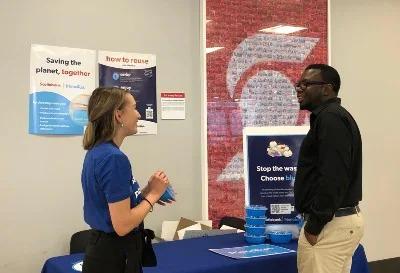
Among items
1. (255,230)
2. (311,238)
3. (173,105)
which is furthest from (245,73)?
Result: (311,238)

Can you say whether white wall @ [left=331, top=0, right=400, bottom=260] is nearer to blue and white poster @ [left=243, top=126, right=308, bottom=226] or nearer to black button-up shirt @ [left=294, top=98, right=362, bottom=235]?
blue and white poster @ [left=243, top=126, right=308, bottom=226]

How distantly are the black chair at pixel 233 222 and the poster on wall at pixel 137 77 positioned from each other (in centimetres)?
79

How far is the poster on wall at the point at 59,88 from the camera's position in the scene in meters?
2.90

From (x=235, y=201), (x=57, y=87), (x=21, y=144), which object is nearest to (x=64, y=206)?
(x=21, y=144)

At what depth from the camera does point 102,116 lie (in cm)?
166

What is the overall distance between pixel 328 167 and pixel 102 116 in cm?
99

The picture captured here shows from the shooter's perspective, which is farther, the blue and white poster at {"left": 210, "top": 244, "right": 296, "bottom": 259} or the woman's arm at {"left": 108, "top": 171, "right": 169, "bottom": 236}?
the blue and white poster at {"left": 210, "top": 244, "right": 296, "bottom": 259}

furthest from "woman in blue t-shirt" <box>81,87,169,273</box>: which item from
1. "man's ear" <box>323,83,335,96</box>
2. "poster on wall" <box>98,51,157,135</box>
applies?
"poster on wall" <box>98,51,157,135</box>

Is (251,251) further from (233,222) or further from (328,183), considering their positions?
(233,222)

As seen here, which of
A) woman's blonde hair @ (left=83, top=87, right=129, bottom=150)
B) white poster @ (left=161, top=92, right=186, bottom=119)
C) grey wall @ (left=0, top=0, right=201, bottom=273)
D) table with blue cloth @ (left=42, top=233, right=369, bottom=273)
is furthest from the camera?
white poster @ (left=161, top=92, right=186, bottom=119)

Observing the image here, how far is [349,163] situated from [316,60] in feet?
6.66

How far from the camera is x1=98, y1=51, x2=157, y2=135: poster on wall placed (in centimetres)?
314

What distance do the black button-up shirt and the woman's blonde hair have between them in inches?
36.1

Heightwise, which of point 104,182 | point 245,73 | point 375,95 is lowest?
point 104,182
